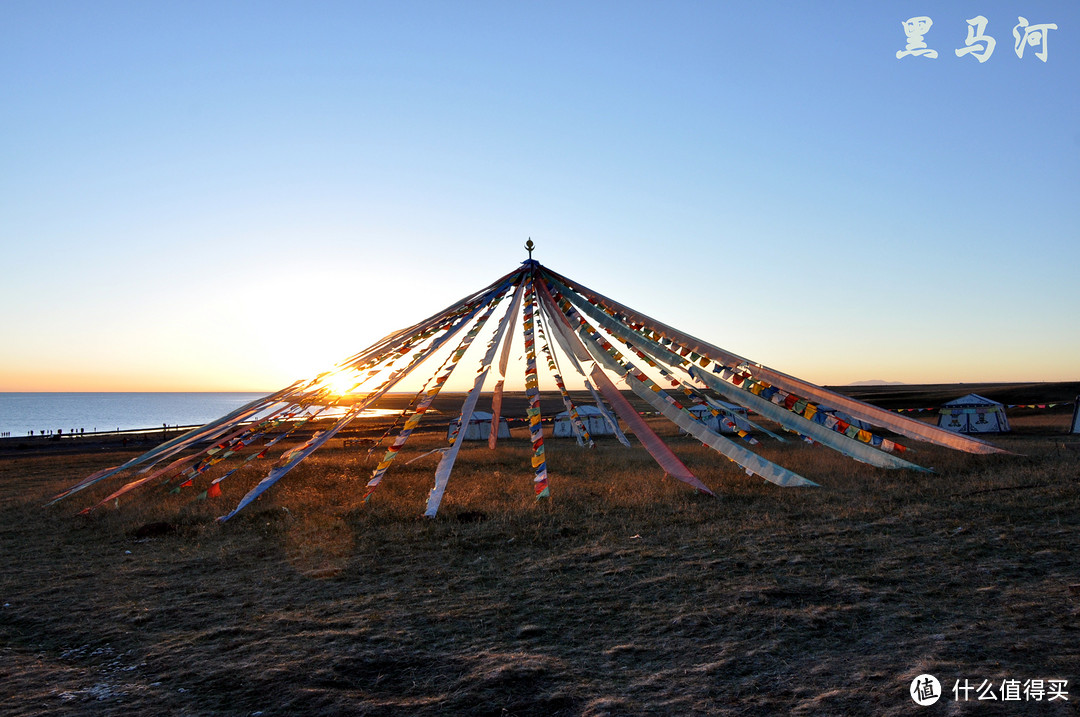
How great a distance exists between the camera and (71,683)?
5.21 meters

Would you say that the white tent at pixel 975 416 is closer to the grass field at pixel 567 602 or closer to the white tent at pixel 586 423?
the white tent at pixel 586 423

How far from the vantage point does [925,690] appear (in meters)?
4.18

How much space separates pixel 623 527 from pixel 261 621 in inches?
199

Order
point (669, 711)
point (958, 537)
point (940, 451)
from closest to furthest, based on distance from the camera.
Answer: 1. point (669, 711)
2. point (958, 537)
3. point (940, 451)

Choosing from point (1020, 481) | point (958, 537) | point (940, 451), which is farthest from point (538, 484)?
point (940, 451)

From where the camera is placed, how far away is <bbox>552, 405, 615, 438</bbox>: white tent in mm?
39147

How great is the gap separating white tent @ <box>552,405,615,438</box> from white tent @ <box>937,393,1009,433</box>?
17986 mm

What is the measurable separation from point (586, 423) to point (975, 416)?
809 inches

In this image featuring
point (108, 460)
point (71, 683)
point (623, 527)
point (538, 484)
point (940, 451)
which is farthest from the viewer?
point (108, 460)

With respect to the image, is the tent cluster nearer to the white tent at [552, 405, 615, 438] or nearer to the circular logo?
the circular logo

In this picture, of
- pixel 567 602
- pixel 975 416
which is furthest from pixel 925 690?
pixel 975 416

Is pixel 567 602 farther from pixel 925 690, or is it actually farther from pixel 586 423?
pixel 586 423

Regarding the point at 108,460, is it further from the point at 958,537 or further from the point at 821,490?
the point at 958,537

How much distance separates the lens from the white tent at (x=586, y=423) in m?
39.1
